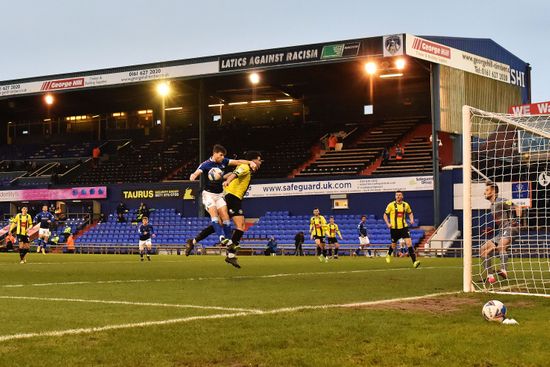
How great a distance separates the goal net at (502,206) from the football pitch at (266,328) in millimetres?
1438

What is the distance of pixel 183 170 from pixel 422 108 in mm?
16296

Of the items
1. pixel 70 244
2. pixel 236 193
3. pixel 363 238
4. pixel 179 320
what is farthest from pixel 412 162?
pixel 179 320

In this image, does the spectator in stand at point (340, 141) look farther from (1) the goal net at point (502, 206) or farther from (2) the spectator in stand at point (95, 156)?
(1) the goal net at point (502, 206)

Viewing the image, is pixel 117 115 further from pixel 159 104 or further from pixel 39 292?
pixel 39 292

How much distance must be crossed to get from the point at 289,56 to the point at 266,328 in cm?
3440

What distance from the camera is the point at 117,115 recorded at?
60.7m

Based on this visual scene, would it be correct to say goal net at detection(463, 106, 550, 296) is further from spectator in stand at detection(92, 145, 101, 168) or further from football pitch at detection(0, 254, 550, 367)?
spectator in stand at detection(92, 145, 101, 168)

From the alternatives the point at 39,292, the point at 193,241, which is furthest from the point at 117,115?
the point at 39,292

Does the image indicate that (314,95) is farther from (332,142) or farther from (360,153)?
(360,153)

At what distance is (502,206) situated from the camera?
13.5m

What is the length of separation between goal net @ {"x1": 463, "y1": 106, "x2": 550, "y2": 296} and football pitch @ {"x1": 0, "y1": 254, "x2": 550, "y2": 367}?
4.72 feet

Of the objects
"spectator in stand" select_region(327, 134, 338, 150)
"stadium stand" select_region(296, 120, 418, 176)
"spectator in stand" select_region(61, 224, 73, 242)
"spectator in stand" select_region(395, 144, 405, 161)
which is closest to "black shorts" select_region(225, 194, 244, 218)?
"stadium stand" select_region(296, 120, 418, 176)

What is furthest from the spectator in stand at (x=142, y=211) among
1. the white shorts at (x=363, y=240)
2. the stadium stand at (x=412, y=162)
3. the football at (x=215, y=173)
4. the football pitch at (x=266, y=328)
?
the football pitch at (x=266, y=328)

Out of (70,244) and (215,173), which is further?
(70,244)
